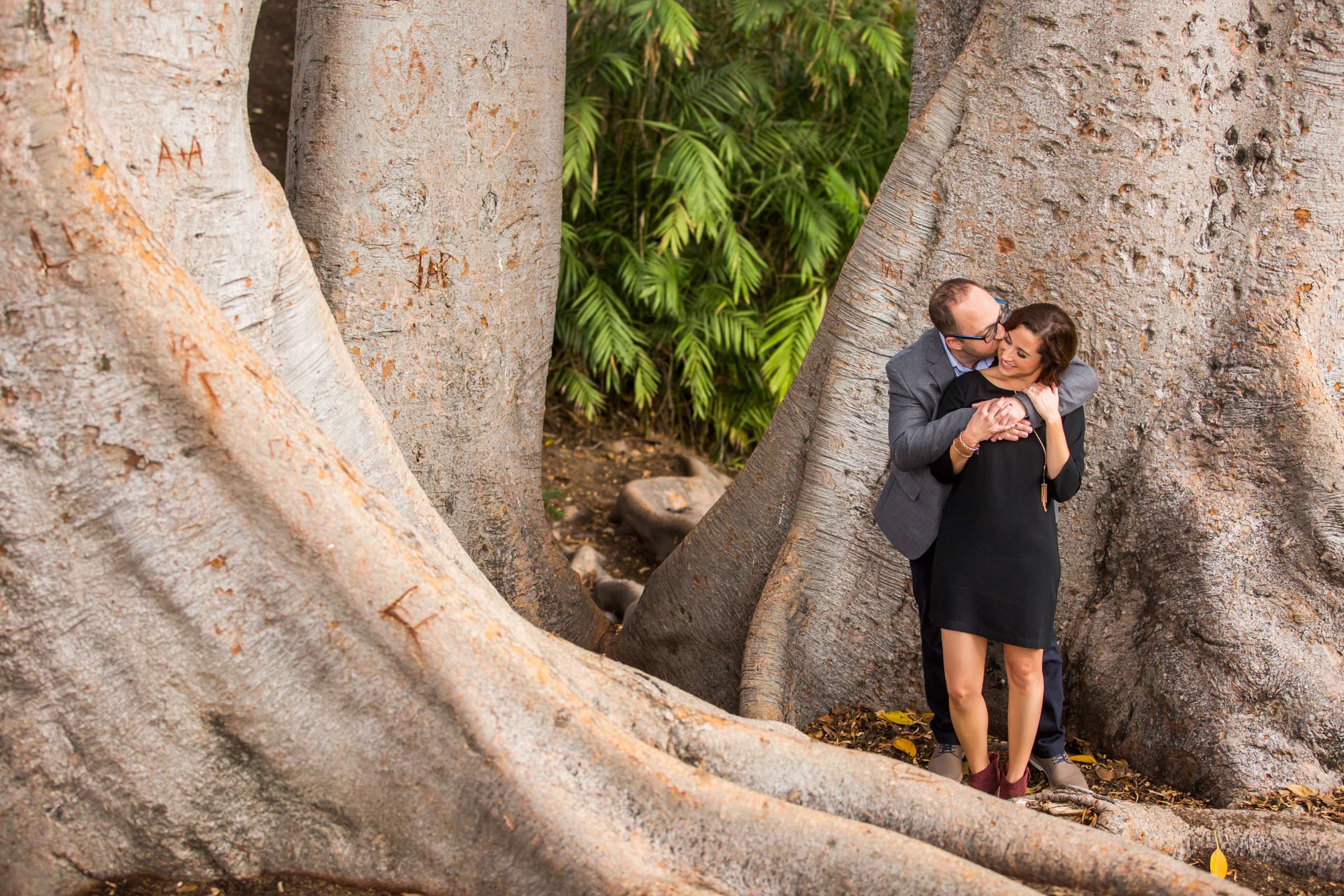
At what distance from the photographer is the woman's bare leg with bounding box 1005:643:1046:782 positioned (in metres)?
3.23

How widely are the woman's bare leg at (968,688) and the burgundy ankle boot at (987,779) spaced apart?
1 cm

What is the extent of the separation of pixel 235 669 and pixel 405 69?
250cm

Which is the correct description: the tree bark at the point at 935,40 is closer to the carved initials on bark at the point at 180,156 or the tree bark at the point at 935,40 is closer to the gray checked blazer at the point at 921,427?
the gray checked blazer at the point at 921,427

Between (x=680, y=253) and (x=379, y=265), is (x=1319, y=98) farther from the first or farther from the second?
(x=680, y=253)

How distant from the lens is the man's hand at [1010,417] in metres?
2.98

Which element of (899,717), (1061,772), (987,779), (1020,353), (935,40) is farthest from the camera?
(935,40)

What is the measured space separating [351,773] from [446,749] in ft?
0.75

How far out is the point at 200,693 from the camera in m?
2.52

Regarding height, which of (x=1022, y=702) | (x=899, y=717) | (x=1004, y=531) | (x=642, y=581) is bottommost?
(x=642, y=581)

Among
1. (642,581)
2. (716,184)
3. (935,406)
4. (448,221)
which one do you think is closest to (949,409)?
(935,406)

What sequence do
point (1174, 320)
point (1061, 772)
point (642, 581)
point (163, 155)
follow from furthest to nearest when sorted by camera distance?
point (642, 581) < point (1174, 320) < point (1061, 772) < point (163, 155)

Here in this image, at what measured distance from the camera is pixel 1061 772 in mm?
3506

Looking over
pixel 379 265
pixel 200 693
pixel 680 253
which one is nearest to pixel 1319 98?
pixel 379 265

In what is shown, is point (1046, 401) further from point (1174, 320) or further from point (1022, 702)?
point (1174, 320)
